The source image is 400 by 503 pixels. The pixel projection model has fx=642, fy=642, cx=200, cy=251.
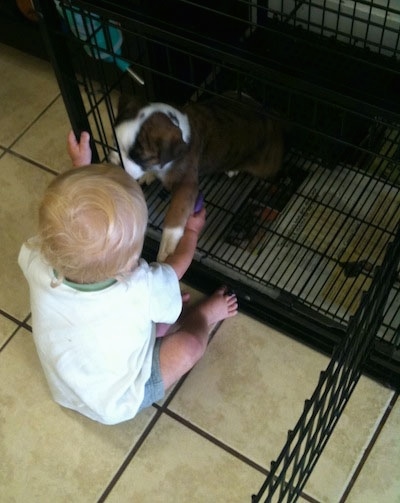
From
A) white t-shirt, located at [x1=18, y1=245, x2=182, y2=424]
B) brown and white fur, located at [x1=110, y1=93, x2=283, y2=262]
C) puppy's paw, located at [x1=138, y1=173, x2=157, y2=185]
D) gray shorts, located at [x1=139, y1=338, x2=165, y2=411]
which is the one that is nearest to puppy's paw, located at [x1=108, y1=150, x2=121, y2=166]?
brown and white fur, located at [x1=110, y1=93, x2=283, y2=262]

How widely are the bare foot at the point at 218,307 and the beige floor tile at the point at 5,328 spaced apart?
1.30 ft

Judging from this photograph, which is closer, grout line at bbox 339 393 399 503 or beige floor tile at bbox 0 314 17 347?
grout line at bbox 339 393 399 503

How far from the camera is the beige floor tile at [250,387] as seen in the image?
120 centimetres

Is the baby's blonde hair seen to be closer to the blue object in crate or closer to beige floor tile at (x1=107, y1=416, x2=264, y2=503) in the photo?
the blue object in crate

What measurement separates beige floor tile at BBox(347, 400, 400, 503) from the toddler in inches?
14.4

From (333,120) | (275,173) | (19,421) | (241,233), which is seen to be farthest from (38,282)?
(333,120)

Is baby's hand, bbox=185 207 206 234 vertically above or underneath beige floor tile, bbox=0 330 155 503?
above

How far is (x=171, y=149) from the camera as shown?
1.17 metres

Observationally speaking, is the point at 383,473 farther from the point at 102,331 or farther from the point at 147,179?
the point at 147,179

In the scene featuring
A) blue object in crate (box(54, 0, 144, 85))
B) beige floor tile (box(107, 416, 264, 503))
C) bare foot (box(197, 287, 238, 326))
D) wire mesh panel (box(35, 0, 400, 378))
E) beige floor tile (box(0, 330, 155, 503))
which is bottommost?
beige floor tile (box(107, 416, 264, 503))

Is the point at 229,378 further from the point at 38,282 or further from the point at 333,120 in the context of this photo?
the point at 333,120

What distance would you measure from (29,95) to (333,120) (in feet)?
2.72

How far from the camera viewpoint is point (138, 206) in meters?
0.95

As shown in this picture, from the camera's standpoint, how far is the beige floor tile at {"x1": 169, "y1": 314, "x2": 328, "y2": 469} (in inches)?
47.1
